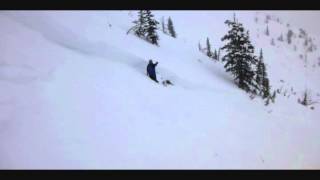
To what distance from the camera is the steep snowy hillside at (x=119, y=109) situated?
8633 mm

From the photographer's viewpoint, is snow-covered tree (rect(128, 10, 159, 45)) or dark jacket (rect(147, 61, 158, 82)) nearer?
dark jacket (rect(147, 61, 158, 82))

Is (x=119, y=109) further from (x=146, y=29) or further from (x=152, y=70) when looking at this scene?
(x=146, y=29)

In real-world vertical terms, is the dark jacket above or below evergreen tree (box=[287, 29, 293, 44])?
above

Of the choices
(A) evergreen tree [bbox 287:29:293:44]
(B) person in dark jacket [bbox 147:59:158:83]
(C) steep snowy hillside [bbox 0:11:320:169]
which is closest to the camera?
(C) steep snowy hillside [bbox 0:11:320:169]

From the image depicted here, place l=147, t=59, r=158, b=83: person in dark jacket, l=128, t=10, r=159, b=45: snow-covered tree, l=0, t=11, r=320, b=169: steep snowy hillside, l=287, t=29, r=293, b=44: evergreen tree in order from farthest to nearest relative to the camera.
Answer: l=287, t=29, r=293, b=44: evergreen tree < l=128, t=10, r=159, b=45: snow-covered tree < l=147, t=59, r=158, b=83: person in dark jacket < l=0, t=11, r=320, b=169: steep snowy hillside

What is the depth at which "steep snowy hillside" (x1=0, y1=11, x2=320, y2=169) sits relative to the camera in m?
8.63

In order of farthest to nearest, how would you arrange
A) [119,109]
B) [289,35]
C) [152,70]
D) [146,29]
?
[289,35], [146,29], [152,70], [119,109]

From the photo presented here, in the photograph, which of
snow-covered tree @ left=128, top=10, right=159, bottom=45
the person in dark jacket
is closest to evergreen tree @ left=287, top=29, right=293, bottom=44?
snow-covered tree @ left=128, top=10, right=159, bottom=45

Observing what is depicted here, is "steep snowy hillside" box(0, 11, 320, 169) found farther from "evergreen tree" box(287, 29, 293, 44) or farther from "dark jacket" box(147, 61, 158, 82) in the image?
"evergreen tree" box(287, 29, 293, 44)

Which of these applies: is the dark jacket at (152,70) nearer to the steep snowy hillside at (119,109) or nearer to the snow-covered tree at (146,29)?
the steep snowy hillside at (119,109)

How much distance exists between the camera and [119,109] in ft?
33.0

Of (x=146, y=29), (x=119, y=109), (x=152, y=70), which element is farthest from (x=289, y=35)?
(x=119, y=109)

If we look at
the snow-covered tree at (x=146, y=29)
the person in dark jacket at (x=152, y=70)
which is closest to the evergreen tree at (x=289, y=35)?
the snow-covered tree at (x=146, y=29)
